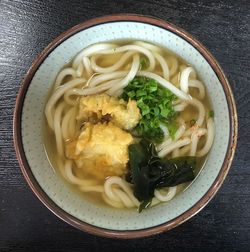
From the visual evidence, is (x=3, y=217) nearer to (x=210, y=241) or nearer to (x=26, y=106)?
(x=26, y=106)

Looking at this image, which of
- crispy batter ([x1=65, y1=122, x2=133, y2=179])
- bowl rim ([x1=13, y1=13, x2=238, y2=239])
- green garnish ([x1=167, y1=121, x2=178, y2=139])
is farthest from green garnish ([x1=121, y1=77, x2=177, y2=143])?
bowl rim ([x1=13, y1=13, x2=238, y2=239])

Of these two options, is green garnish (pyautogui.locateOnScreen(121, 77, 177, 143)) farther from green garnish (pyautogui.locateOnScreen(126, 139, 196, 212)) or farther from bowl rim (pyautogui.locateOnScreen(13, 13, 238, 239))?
bowl rim (pyautogui.locateOnScreen(13, 13, 238, 239))

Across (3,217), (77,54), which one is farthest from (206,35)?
(3,217)

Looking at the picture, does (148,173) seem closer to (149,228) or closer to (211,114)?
(149,228)

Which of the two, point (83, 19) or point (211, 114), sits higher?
point (83, 19)

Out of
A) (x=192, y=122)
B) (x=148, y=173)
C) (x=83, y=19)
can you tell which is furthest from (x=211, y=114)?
(x=83, y=19)

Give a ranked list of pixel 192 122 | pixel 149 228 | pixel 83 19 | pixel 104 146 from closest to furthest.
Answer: pixel 149 228 → pixel 104 146 → pixel 192 122 → pixel 83 19

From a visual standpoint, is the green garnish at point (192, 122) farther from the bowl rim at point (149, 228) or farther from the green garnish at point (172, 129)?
the bowl rim at point (149, 228)

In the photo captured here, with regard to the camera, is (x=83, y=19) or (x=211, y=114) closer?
(x=211, y=114)
